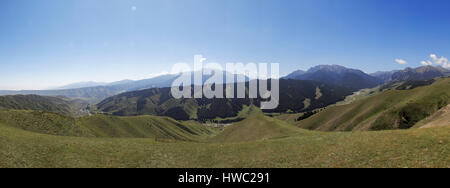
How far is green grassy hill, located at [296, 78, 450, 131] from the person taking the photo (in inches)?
3369

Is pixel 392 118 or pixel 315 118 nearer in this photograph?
pixel 392 118

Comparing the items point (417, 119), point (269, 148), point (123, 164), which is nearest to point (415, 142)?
point (269, 148)

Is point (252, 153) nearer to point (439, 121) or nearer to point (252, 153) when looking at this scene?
point (252, 153)

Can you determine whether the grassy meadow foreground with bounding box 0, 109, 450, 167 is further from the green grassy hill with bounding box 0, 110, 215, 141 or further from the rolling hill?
the rolling hill

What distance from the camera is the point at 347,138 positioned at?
32281 millimetres

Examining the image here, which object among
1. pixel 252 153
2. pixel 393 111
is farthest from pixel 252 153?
pixel 393 111

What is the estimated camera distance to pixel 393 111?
9231cm

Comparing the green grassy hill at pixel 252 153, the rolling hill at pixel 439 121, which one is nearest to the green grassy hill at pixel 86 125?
the green grassy hill at pixel 252 153

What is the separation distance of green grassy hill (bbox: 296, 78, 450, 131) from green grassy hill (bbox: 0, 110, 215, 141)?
117 meters
